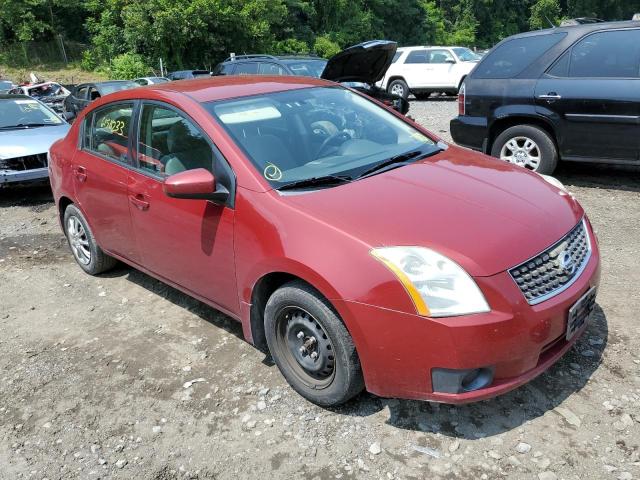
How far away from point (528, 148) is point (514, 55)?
1.12m

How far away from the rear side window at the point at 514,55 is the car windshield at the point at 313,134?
3216 mm

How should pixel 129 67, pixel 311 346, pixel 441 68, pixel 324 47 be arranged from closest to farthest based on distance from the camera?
1. pixel 311 346
2. pixel 441 68
3. pixel 129 67
4. pixel 324 47

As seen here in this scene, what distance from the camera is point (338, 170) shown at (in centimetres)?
317

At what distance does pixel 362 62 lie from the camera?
28.2 feet

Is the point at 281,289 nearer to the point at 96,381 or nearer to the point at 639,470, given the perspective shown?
the point at 96,381

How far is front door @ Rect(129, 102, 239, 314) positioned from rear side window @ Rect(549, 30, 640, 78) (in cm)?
453

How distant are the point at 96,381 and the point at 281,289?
1411mm

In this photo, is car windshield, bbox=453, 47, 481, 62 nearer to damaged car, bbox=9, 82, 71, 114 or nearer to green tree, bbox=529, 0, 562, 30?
damaged car, bbox=9, 82, 71, 114

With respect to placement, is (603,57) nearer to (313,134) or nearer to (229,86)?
(313,134)

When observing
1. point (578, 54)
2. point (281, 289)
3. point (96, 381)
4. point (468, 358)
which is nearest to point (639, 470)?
point (468, 358)

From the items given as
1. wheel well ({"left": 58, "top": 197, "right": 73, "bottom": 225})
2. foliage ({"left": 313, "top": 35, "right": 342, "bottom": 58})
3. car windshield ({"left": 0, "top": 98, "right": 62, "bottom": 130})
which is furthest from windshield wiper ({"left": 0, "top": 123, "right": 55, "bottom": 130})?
foliage ({"left": 313, "top": 35, "right": 342, "bottom": 58})

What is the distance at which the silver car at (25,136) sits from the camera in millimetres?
7293

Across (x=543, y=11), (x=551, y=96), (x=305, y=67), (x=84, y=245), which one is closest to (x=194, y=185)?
(x=84, y=245)

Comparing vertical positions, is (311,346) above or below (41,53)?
below
